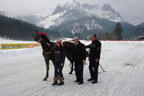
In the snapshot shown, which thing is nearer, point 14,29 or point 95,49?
point 95,49

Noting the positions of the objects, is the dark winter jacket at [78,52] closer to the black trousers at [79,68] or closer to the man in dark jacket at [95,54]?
the black trousers at [79,68]

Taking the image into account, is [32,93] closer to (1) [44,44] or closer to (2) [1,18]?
(1) [44,44]

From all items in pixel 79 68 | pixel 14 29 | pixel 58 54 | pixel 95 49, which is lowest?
pixel 79 68

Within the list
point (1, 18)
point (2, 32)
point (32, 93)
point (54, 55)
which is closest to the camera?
point (32, 93)

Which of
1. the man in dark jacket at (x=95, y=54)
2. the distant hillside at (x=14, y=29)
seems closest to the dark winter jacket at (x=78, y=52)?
the man in dark jacket at (x=95, y=54)

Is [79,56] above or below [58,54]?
below

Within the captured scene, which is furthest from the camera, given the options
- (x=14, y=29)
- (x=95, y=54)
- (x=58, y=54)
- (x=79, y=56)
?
(x=14, y=29)

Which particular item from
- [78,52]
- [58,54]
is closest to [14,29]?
[58,54]

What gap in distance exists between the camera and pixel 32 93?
4430mm

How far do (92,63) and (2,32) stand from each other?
267ft

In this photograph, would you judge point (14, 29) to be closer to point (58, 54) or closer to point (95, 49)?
point (58, 54)

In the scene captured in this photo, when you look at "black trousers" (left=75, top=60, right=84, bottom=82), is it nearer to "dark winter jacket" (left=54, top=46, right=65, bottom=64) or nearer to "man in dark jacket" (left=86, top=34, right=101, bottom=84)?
"man in dark jacket" (left=86, top=34, right=101, bottom=84)

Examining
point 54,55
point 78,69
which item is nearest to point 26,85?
point 54,55

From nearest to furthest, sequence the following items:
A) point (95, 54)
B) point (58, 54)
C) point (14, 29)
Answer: point (58, 54) → point (95, 54) → point (14, 29)
